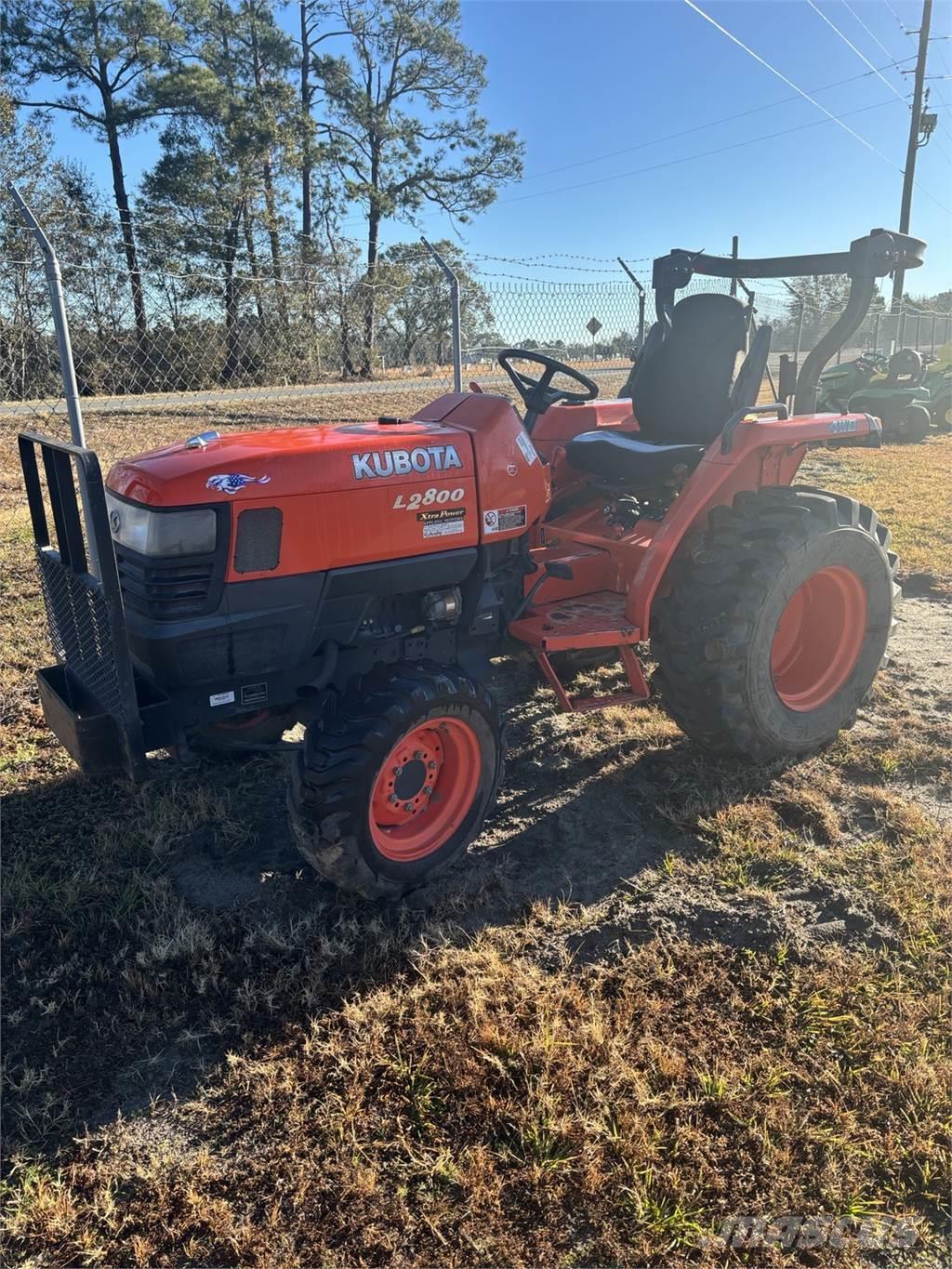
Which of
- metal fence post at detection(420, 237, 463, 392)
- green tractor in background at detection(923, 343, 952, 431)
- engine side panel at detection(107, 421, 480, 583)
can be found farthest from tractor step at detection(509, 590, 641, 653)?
green tractor in background at detection(923, 343, 952, 431)

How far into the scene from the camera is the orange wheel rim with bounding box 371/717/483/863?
265 centimetres

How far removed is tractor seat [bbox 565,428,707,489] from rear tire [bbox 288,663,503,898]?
4.49ft

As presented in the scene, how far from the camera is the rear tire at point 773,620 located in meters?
3.13

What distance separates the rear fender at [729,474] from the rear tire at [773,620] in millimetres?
94

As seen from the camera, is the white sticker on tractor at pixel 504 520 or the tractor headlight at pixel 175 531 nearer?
the tractor headlight at pixel 175 531

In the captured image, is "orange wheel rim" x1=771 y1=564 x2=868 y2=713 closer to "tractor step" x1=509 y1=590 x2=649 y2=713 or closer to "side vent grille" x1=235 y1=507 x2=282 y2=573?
"tractor step" x1=509 y1=590 x2=649 y2=713

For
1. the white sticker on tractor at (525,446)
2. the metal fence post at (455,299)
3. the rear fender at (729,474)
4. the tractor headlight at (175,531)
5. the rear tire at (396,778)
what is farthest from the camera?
the metal fence post at (455,299)

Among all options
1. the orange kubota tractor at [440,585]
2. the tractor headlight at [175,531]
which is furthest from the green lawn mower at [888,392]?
the tractor headlight at [175,531]

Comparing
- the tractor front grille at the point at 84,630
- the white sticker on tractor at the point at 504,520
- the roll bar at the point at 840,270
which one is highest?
the roll bar at the point at 840,270

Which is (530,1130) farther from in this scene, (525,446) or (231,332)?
(231,332)

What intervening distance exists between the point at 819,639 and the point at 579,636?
123 centimetres

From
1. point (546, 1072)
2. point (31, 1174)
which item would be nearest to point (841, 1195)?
point (546, 1072)

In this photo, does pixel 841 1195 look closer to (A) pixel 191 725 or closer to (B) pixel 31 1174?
(B) pixel 31 1174

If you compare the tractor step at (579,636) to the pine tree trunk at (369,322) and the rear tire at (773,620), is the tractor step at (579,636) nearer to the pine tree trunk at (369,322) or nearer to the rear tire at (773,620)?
the rear tire at (773,620)
